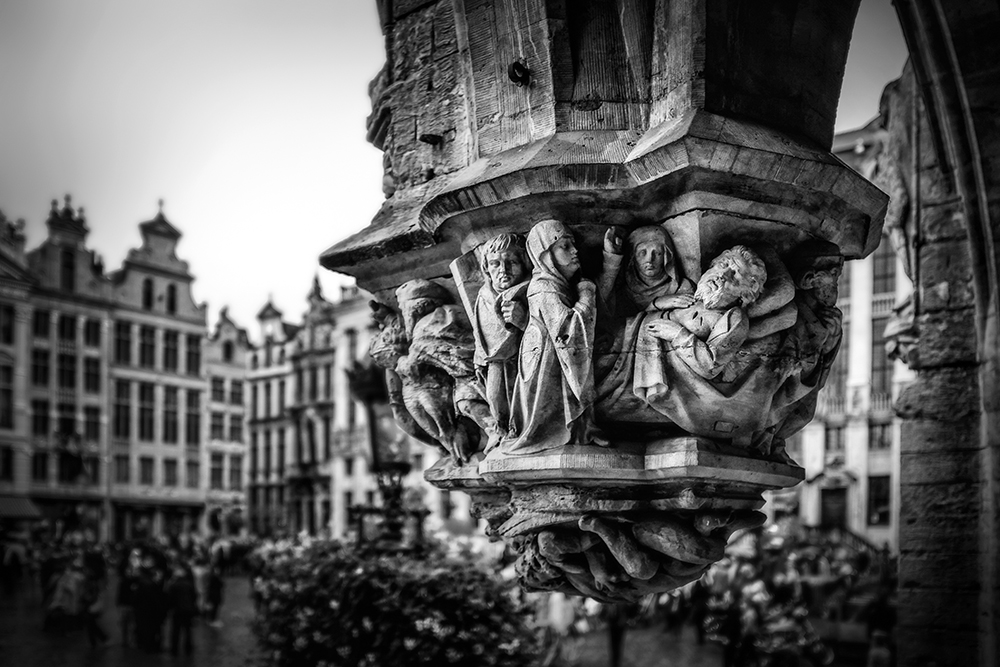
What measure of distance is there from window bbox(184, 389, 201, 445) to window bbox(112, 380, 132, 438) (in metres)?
2.83

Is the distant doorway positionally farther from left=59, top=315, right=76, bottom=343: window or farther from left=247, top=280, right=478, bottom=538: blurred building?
left=59, top=315, right=76, bottom=343: window

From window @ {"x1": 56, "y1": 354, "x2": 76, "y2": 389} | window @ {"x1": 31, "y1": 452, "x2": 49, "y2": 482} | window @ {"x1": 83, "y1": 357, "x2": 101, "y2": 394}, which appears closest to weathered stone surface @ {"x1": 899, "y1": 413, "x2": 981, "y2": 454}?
window @ {"x1": 31, "y1": 452, "x2": 49, "y2": 482}

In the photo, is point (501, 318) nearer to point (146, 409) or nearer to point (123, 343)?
point (123, 343)

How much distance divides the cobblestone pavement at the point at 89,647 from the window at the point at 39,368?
9120 millimetres

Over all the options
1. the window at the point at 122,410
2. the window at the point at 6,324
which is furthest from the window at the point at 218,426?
the window at the point at 6,324

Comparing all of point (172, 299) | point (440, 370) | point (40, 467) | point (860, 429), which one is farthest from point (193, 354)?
point (440, 370)

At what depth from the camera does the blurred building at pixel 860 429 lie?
2552 cm

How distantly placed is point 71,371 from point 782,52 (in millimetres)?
28438

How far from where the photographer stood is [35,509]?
86.2ft

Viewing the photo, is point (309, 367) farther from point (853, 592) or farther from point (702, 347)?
point (702, 347)

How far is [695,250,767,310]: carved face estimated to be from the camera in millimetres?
2791

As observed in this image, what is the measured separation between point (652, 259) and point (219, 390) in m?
39.0

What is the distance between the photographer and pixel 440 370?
338 centimetres

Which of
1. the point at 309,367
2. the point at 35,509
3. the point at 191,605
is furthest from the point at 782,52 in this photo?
the point at 309,367
